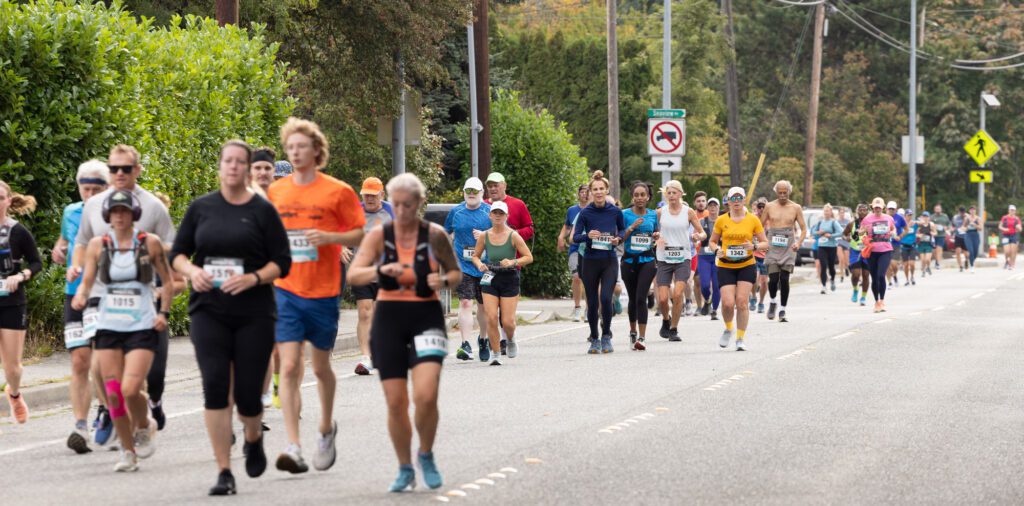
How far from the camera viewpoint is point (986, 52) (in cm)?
7100

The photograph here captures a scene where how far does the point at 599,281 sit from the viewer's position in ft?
55.4

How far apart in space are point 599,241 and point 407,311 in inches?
337

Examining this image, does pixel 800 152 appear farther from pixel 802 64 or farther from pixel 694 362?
pixel 694 362

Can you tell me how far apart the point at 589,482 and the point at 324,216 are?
2.10 metres

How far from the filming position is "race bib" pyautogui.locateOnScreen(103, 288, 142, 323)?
855 cm

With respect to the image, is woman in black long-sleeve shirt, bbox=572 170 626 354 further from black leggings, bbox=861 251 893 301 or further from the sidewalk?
black leggings, bbox=861 251 893 301

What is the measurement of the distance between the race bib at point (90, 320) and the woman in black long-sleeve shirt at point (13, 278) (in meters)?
1.83

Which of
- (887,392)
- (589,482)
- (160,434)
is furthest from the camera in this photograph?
(887,392)

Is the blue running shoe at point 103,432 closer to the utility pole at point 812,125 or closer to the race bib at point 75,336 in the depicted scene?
the race bib at point 75,336

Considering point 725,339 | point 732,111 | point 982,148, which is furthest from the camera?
point 982,148

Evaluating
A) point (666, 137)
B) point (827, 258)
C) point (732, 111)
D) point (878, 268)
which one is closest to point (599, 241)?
point (878, 268)

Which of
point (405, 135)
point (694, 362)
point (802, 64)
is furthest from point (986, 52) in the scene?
point (694, 362)

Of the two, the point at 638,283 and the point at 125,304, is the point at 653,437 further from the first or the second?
the point at 638,283

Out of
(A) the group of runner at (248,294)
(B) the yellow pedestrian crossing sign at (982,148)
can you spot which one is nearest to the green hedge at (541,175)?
(A) the group of runner at (248,294)
